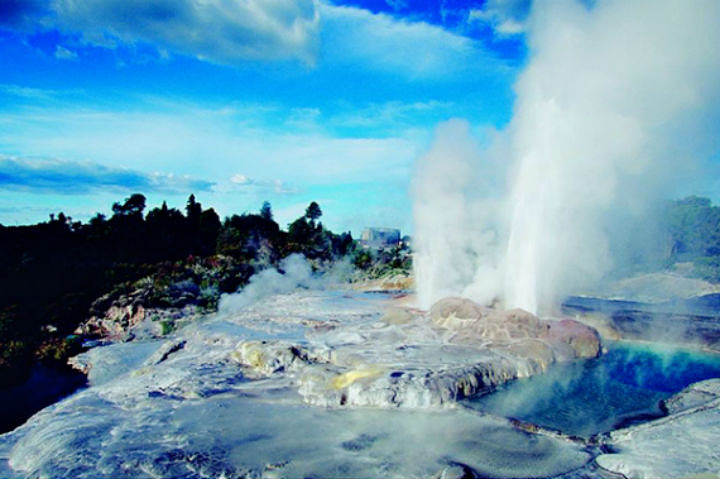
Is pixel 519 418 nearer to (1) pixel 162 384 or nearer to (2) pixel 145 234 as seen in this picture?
(1) pixel 162 384

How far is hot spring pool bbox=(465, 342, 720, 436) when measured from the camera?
332 inches

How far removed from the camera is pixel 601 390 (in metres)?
10.0

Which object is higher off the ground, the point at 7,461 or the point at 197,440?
the point at 197,440

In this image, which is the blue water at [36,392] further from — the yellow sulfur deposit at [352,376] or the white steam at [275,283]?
the yellow sulfur deposit at [352,376]

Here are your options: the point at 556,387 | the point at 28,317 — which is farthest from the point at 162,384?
the point at 28,317

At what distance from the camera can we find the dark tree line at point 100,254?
64.4 ft

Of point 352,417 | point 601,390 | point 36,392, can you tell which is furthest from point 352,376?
point 36,392

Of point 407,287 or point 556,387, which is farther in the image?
point 407,287

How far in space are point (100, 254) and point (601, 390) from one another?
95.7 ft

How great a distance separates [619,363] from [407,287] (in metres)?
16.0

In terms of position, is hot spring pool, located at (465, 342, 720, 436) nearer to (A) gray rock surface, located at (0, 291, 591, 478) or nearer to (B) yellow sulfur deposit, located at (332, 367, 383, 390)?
(A) gray rock surface, located at (0, 291, 591, 478)

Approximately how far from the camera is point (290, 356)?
11195mm

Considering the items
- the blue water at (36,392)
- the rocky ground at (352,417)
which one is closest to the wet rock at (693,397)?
the rocky ground at (352,417)

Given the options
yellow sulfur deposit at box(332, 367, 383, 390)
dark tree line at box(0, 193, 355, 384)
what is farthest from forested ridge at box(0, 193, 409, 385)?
yellow sulfur deposit at box(332, 367, 383, 390)
